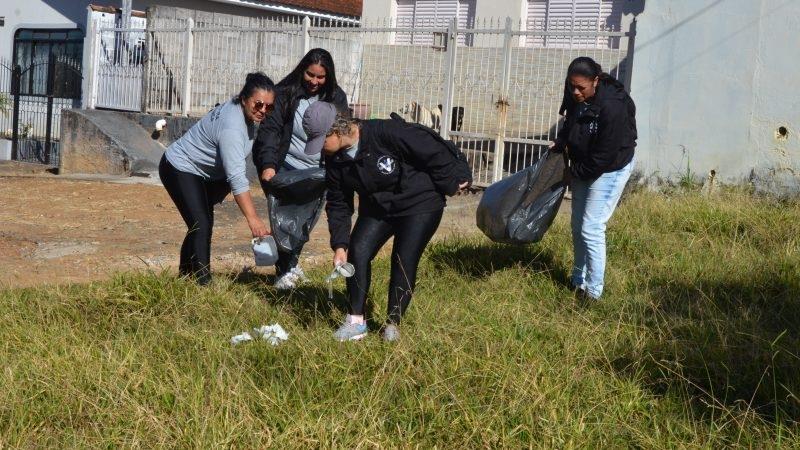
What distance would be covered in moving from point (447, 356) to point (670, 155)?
664cm

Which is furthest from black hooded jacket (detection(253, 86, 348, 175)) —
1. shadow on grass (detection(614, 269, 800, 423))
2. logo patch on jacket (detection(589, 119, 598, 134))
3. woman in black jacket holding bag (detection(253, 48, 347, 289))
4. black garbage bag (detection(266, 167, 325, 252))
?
shadow on grass (detection(614, 269, 800, 423))

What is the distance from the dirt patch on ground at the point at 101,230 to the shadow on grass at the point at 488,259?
0.96 m

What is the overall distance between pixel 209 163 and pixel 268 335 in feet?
5.00

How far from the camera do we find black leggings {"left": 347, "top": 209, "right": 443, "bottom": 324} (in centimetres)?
528

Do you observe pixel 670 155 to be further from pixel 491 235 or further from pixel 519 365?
pixel 519 365

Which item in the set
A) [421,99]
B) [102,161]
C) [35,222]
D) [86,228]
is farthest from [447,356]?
[102,161]

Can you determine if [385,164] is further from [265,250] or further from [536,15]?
[536,15]

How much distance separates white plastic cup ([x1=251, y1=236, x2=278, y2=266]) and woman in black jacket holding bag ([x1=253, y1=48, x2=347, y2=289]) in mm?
432

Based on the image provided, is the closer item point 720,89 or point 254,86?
point 254,86

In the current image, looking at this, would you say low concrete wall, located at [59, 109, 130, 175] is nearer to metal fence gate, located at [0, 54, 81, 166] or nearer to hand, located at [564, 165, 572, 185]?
metal fence gate, located at [0, 54, 81, 166]

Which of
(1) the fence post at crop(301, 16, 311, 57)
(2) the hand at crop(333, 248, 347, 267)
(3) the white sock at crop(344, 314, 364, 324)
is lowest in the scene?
(3) the white sock at crop(344, 314, 364, 324)

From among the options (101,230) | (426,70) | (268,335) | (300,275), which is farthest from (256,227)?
(426,70)

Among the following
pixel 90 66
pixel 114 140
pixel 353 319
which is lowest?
pixel 353 319

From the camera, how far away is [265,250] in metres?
5.82
